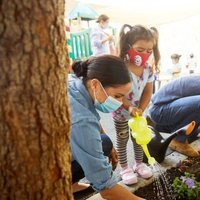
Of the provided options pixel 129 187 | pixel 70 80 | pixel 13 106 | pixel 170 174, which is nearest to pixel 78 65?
pixel 70 80

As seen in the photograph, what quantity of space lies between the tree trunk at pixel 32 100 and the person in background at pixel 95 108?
367mm

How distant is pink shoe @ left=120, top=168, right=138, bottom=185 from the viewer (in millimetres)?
1584

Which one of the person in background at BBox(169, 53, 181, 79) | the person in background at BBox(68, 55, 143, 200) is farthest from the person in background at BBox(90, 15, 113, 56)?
the person in background at BBox(68, 55, 143, 200)

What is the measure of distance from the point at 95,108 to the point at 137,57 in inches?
20.0

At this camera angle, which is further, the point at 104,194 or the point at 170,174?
the point at 170,174

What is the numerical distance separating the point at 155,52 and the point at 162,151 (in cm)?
66

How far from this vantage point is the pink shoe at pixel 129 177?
1.58m

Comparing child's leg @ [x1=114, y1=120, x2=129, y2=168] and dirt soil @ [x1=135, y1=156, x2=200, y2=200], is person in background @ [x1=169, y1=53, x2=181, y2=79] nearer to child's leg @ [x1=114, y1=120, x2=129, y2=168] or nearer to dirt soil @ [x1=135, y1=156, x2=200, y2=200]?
dirt soil @ [x1=135, y1=156, x2=200, y2=200]

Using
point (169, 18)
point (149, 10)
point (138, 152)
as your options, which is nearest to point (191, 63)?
point (169, 18)

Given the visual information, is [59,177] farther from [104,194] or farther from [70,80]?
[70,80]

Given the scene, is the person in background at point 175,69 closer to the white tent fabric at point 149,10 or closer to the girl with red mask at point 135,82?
the white tent fabric at point 149,10

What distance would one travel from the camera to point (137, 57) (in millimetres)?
1530

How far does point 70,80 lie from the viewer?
122cm

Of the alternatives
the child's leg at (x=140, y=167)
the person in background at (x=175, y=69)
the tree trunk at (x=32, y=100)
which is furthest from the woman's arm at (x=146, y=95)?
the person in background at (x=175, y=69)
